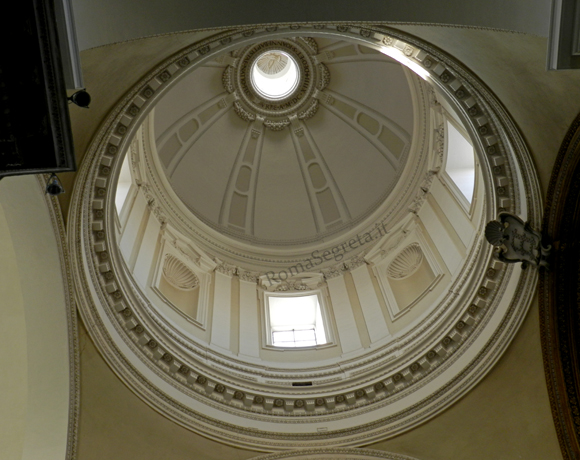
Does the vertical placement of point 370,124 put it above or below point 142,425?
above

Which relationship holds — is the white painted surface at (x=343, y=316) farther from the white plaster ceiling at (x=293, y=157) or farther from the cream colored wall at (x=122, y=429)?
the cream colored wall at (x=122, y=429)

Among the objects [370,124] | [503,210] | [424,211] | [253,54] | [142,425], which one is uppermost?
[253,54]

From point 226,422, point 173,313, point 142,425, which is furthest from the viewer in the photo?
point 173,313

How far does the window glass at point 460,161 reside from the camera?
12.4 meters

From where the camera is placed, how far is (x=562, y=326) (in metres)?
7.44

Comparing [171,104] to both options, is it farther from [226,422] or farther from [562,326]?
[562,326]

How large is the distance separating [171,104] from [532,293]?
12.5 meters

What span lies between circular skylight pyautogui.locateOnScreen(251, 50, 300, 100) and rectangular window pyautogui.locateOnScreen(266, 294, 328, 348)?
26.3 feet

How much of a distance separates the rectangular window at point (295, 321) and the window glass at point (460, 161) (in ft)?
15.6

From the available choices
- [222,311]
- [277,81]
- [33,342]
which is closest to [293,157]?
[277,81]

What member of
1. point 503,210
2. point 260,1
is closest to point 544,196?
point 503,210

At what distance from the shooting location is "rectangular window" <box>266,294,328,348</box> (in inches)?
526

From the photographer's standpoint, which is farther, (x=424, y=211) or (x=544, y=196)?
(x=424, y=211)

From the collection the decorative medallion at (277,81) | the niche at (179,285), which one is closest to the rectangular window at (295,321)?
the niche at (179,285)
